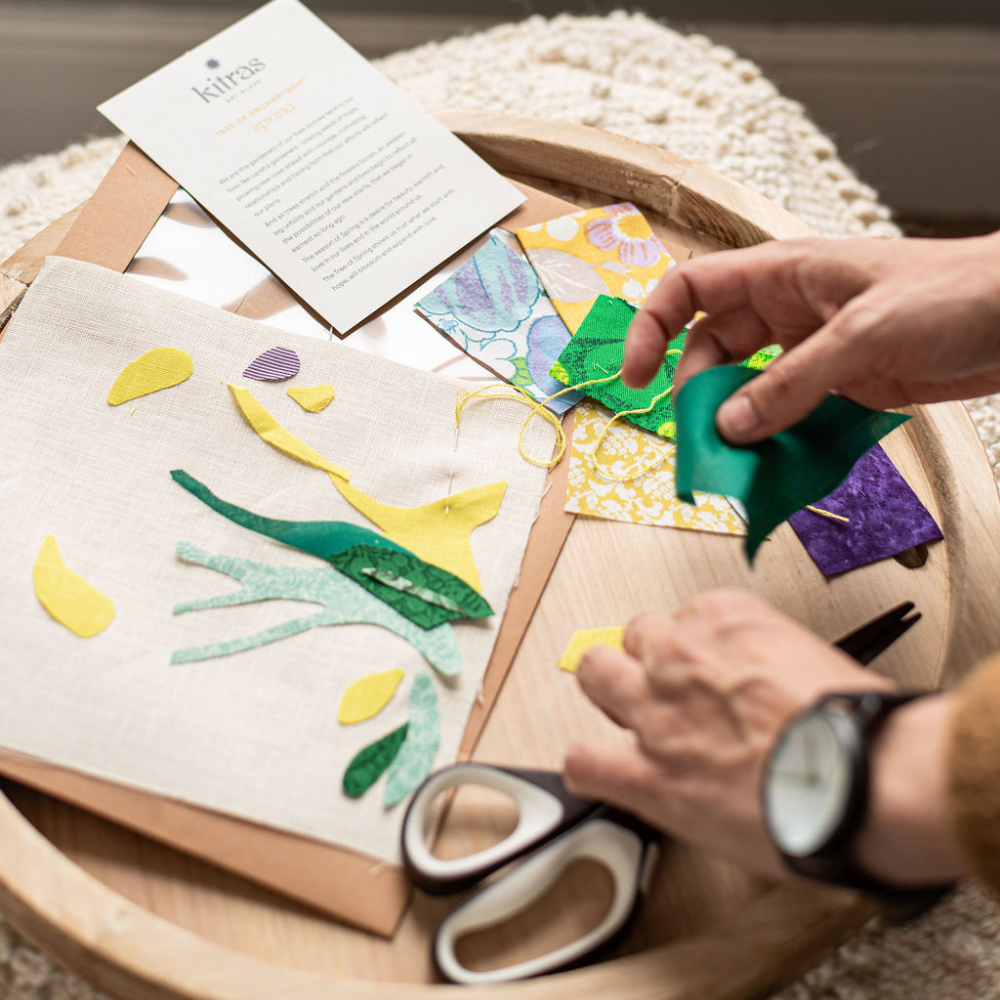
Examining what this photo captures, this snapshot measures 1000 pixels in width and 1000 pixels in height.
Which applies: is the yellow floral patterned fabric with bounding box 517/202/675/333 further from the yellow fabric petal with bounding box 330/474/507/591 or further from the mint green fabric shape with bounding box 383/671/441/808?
the mint green fabric shape with bounding box 383/671/441/808

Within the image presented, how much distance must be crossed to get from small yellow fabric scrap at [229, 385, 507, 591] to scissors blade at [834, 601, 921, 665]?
0.80 ft

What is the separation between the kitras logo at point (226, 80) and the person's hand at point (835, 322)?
1.47 feet

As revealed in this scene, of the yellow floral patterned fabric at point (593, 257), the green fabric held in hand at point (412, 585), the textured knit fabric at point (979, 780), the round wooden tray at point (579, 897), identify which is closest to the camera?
the textured knit fabric at point (979, 780)

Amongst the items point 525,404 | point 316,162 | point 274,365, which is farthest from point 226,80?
point 525,404

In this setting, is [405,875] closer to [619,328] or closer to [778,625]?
[778,625]

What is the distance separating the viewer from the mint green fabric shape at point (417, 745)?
52 centimetres

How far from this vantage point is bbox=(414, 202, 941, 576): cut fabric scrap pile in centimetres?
55

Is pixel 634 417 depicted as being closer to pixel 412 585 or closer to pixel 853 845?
pixel 412 585

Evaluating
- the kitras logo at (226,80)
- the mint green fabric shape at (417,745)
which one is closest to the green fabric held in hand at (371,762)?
the mint green fabric shape at (417,745)

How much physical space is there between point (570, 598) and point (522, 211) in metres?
0.35

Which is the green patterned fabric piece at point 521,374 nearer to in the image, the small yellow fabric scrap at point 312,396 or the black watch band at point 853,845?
the small yellow fabric scrap at point 312,396

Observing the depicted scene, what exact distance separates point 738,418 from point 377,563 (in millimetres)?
248

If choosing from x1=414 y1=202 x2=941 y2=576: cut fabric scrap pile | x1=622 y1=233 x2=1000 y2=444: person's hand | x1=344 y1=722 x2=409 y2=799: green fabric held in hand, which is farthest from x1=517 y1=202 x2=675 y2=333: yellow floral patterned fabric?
x1=344 y1=722 x2=409 y2=799: green fabric held in hand

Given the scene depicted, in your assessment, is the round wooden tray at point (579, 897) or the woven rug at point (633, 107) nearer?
the round wooden tray at point (579, 897)
